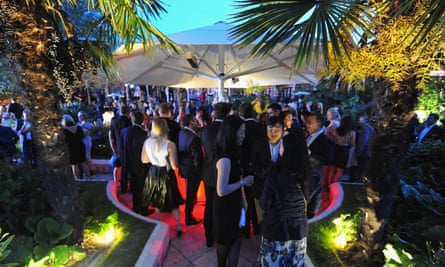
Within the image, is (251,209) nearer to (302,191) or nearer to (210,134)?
(210,134)

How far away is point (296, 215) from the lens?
247 cm

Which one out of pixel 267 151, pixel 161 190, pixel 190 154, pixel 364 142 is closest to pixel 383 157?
pixel 267 151

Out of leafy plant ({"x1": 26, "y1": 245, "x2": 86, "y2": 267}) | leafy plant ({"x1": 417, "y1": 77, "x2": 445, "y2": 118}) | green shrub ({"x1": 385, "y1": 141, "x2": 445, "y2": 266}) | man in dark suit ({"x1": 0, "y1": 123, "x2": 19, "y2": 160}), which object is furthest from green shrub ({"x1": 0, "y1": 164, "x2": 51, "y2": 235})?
leafy plant ({"x1": 417, "y1": 77, "x2": 445, "y2": 118})

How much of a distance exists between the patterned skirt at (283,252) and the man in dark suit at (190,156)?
1869 millimetres

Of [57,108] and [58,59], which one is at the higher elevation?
[58,59]

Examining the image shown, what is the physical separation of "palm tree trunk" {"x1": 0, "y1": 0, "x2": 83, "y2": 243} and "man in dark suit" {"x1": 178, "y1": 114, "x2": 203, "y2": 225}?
1.66 m

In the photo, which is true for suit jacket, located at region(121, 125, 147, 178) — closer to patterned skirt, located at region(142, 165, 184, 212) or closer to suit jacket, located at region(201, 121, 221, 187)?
patterned skirt, located at region(142, 165, 184, 212)

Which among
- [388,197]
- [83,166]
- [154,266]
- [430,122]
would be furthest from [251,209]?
[430,122]

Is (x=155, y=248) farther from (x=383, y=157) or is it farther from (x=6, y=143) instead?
(x=6, y=143)

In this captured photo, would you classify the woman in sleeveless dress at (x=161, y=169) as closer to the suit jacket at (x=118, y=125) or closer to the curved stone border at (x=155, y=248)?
the curved stone border at (x=155, y=248)

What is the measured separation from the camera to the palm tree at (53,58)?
265 centimetres

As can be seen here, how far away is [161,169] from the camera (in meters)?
3.80

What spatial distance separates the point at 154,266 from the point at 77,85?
2.34m

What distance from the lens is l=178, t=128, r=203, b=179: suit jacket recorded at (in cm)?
417
